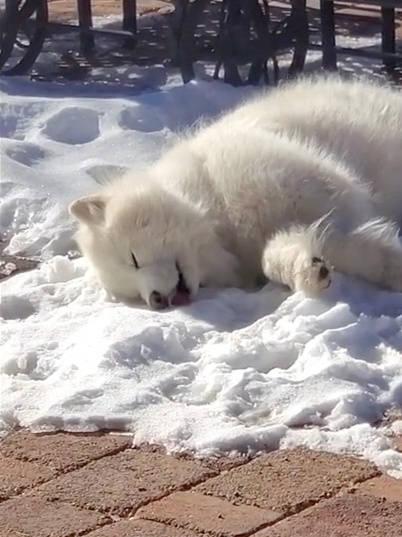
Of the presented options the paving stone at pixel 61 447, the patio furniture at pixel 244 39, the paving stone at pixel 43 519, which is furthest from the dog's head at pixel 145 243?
the patio furniture at pixel 244 39

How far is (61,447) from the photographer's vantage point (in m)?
3.79

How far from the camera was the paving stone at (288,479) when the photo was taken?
3.32 m

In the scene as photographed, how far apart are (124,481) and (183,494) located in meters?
0.19

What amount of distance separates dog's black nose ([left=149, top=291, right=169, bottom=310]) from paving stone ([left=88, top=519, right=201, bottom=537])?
1.71 metres

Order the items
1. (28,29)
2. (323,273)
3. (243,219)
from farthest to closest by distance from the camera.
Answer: (28,29) → (243,219) → (323,273)

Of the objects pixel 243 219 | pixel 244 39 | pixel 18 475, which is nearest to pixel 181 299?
pixel 243 219

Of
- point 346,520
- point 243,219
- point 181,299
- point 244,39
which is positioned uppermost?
point 244,39

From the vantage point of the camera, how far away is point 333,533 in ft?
10.1

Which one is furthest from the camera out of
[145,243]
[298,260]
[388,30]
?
[388,30]

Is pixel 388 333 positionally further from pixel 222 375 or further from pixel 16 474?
pixel 16 474

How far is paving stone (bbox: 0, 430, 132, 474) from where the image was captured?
3.69m

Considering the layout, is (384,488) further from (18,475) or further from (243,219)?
(243,219)

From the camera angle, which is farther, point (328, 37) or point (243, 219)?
point (328, 37)

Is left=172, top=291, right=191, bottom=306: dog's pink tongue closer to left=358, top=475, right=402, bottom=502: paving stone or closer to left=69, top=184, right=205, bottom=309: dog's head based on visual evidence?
left=69, top=184, right=205, bottom=309: dog's head
